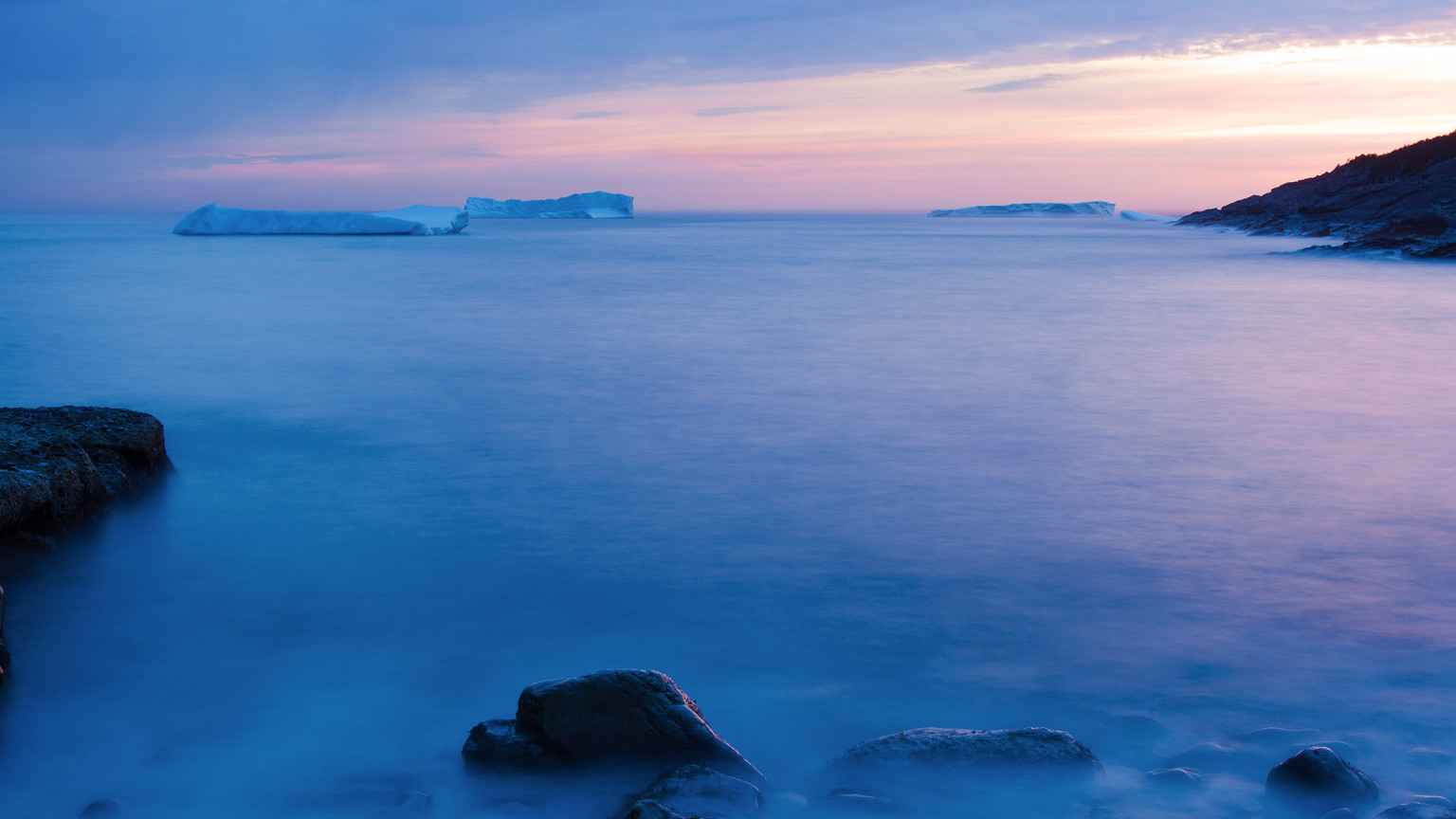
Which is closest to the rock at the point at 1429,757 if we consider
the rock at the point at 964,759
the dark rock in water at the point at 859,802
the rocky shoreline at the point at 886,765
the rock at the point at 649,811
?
the rocky shoreline at the point at 886,765

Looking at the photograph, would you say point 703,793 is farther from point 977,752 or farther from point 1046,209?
point 1046,209

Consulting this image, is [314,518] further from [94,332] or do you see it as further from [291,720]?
[94,332]

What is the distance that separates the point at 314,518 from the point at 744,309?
8.05m

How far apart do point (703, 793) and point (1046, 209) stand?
95.3 metres

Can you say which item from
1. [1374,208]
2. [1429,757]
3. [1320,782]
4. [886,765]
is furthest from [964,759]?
[1374,208]

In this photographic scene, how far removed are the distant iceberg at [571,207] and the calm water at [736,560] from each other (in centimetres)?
5147

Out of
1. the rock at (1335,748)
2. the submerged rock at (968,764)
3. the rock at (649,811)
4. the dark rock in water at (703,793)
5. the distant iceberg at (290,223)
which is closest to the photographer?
the rock at (649,811)

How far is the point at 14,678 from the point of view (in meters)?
2.27

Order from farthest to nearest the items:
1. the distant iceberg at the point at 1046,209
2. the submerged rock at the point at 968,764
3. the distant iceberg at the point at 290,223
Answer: the distant iceberg at the point at 1046,209, the distant iceberg at the point at 290,223, the submerged rock at the point at 968,764

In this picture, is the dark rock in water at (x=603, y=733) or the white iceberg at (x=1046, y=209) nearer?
the dark rock in water at (x=603, y=733)

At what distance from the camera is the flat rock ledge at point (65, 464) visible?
9.56ft

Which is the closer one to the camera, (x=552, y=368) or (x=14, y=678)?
(x=14, y=678)

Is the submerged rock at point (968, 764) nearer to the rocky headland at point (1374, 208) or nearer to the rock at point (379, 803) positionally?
the rock at point (379, 803)

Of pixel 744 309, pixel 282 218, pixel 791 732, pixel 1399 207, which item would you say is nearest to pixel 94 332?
pixel 744 309
